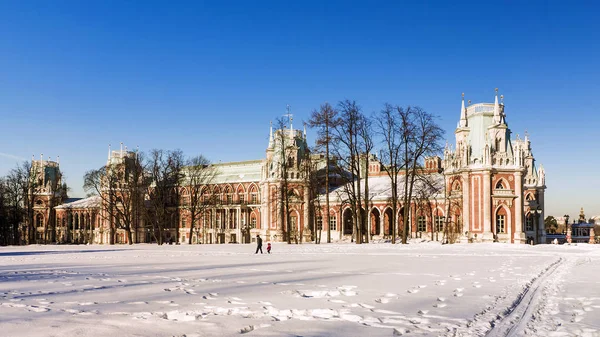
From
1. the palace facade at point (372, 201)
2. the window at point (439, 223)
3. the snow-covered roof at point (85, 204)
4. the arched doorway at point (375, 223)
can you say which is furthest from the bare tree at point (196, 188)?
the window at point (439, 223)

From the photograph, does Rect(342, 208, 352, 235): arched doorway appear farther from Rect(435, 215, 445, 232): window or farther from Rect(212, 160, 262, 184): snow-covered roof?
Rect(212, 160, 262, 184): snow-covered roof

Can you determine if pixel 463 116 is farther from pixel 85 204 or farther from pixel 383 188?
pixel 85 204

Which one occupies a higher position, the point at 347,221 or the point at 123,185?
the point at 123,185

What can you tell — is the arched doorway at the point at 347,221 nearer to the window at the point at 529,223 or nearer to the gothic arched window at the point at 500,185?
the gothic arched window at the point at 500,185

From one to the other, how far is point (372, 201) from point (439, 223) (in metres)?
8.70

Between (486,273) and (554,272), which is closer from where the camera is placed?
(486,273)

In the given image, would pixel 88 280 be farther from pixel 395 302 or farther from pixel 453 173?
pixel 453 173

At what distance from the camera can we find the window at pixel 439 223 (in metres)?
63.1

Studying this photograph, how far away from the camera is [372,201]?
6812 cm

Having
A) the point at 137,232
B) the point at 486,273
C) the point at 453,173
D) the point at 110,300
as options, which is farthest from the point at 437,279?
the point at 137,232

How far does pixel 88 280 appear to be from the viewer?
57.8 ft

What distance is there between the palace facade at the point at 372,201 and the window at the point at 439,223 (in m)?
0.16

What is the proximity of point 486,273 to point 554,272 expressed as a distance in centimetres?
332

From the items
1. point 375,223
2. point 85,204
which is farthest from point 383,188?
point 85,204
